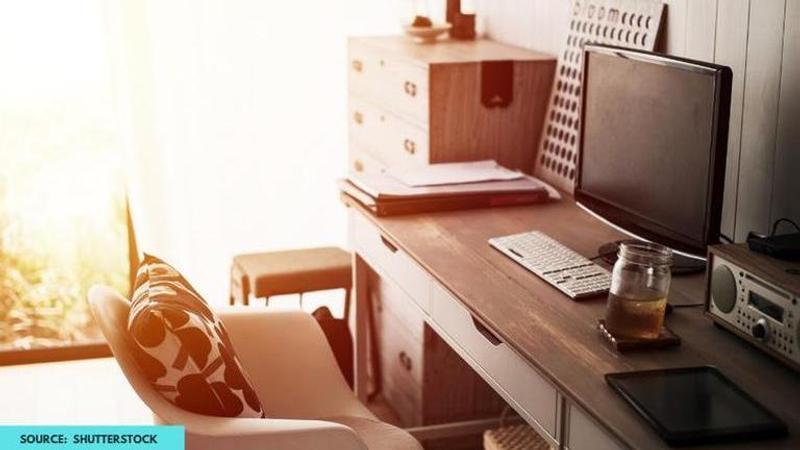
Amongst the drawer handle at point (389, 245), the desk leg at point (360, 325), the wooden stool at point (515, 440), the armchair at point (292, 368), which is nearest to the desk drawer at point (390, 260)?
the drawer handle at point (389, 245)

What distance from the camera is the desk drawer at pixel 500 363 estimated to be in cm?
193

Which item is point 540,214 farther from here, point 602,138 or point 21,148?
point 21,148

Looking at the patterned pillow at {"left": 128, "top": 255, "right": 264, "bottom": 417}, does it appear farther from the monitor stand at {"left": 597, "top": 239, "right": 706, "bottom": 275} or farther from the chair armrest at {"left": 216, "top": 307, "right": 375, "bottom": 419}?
the monitor stand at {"left": 597, "top": 239, "right": 706, "bottom": 275}

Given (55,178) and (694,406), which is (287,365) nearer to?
(694,406)

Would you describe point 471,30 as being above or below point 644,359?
above

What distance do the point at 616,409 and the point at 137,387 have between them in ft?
2.73

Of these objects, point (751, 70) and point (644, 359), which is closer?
point (644, 359)

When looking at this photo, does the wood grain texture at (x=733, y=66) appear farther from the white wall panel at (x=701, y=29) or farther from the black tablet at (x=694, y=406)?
the black tablet at (x=694, y=406)

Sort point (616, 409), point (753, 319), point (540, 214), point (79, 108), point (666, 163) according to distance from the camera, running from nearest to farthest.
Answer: point (616, 409) < point (753, 319) < point (666, 163) < point (540, 214) < point (79, 108)

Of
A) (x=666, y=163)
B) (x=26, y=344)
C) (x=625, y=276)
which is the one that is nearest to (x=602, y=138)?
(x=666, y=163)

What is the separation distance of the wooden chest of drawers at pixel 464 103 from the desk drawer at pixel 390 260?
27 cm

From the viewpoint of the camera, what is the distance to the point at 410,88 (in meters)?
3.19

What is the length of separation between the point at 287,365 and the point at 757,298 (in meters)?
1.07

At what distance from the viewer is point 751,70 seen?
233 cm
